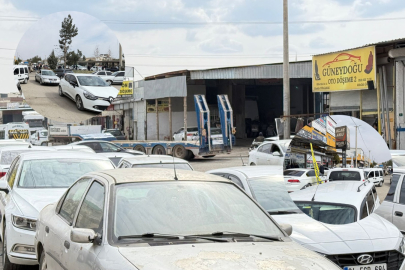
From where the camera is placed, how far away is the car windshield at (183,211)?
14.4 ft

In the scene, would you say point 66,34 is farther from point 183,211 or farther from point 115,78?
point 183,211

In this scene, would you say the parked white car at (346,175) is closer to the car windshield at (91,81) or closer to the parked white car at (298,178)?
the parked white car at (298,178)

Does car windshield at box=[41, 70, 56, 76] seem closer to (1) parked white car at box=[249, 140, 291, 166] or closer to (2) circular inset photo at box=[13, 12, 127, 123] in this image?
(2) circular inset photo at box=[13, 12, 127, 123]

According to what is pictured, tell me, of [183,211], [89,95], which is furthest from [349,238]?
[89,95]

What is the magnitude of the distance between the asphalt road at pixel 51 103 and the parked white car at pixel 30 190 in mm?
871

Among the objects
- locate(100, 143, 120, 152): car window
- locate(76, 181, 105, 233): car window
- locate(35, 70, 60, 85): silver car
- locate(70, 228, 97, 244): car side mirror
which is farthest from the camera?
locate(100, 143, 120, 152): car window

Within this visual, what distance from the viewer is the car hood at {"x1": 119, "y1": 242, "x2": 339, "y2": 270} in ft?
12.0

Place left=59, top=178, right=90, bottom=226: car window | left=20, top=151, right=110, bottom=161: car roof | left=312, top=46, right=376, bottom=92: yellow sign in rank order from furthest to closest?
left=312, top=46, right=376, bottom=92: yellow sign → left=20, top=151, right=110, bottom=161: car roof → left=59, top=178, right=90, bottom=226: car window

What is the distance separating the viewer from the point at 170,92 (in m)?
40.4

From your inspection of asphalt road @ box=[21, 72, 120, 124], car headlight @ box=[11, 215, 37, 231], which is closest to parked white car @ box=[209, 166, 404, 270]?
car headlight @ box=[11, 215, 37, 231]

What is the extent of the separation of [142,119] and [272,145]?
120ft

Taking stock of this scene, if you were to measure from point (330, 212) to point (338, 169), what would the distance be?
54cm

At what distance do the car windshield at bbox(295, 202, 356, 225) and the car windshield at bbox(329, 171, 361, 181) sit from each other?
355 mm

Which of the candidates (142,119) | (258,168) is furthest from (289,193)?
(142,119)
